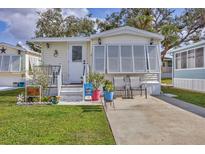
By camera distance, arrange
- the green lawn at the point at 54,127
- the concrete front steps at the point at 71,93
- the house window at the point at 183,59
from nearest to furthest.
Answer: the green lawn at the point at 54,127 < the concrete front steps at the point at 71,93 < the house window at the point at 183,59

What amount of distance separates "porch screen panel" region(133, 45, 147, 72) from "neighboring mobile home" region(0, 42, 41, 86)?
9975mm

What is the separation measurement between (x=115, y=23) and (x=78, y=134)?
26.1 metres

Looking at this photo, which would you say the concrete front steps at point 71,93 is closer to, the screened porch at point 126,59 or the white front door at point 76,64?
the screened porch at point 126,59

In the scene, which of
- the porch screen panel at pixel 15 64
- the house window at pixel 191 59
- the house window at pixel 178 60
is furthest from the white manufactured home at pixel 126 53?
the porch screen panel at pixel 15 64

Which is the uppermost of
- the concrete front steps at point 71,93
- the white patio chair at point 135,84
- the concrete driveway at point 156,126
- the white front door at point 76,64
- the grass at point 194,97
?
the white front door at point 76,64

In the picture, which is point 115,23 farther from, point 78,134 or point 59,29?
point 78,134

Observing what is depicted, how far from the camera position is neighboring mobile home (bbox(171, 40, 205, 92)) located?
15.9 meters

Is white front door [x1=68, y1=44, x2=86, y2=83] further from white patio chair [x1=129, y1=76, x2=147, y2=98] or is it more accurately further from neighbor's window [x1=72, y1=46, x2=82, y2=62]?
white patio chair [x1=129, y1=76, x2=147, y2=98]

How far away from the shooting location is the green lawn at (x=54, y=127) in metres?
5.25

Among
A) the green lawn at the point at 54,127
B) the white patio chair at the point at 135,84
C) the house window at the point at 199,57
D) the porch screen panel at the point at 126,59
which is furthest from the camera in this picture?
the house window at the point at 199,57

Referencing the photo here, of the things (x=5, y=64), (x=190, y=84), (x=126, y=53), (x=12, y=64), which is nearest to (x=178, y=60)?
(x=190, y=84)

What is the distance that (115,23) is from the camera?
30.6 metres

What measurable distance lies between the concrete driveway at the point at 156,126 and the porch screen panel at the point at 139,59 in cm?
472

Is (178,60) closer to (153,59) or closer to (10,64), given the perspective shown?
(153,59)
